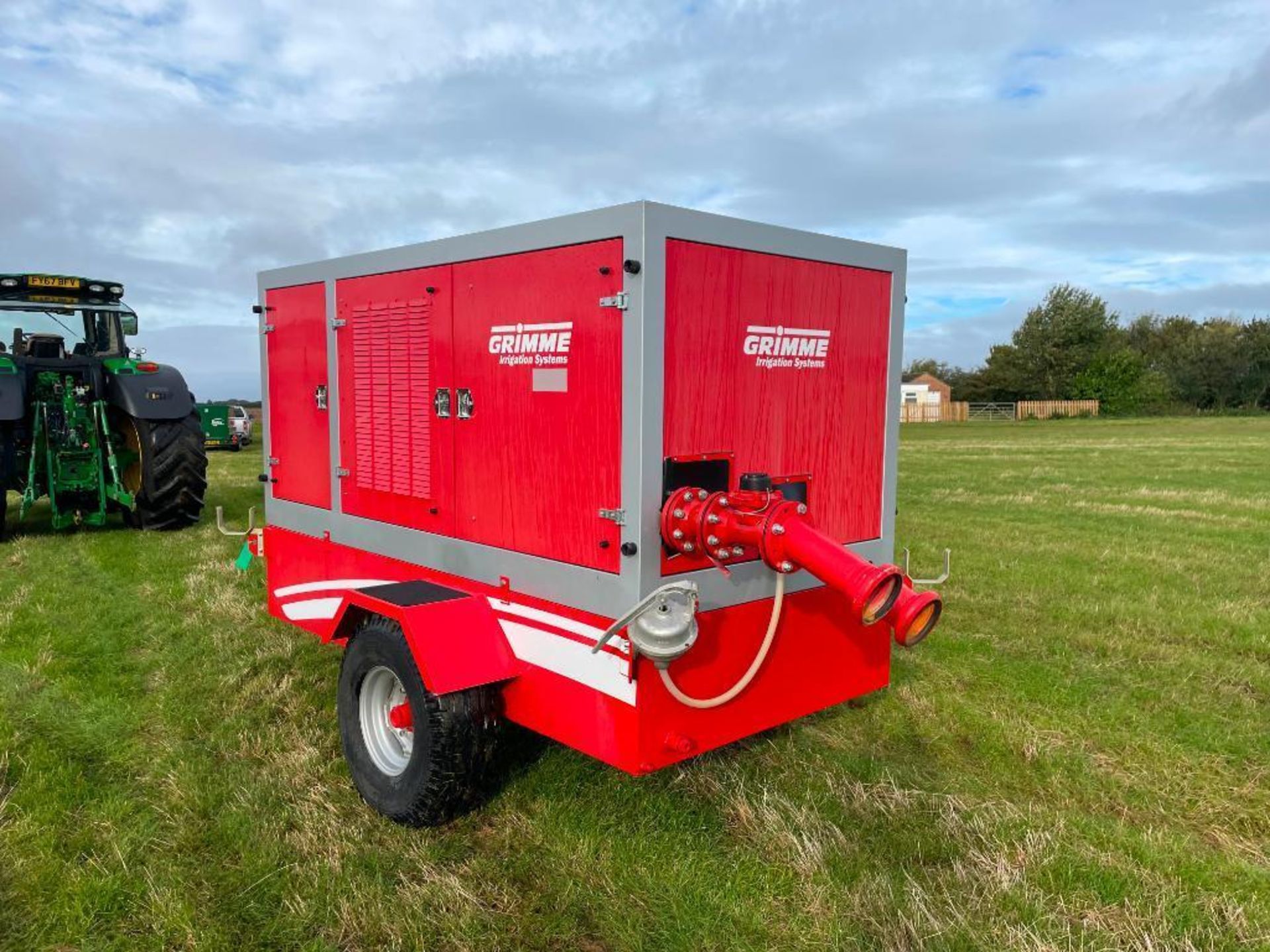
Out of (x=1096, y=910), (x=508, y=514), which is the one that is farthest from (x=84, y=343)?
(x=1096, y=910)

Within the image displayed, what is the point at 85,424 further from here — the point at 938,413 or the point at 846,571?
the point at 938,413

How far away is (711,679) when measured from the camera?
3.60 meters

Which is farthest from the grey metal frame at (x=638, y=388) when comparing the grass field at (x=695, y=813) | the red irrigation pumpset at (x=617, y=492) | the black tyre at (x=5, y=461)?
the black tyre at (x=5, y=461)

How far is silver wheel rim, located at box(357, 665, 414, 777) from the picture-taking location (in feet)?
13.3

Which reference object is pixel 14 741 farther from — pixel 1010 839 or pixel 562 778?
pixel 1010 839

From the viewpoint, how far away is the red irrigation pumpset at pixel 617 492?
329 cm

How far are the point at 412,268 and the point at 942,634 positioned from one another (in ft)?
13.6

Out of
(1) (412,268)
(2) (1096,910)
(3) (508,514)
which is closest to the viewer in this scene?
(2) (1096,910)

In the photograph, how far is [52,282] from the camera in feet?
35.0

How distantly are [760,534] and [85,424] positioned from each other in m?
9.33

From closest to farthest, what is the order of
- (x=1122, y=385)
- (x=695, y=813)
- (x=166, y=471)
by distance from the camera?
(x=695, y=813) < (x=166, y=471) < (x=1122, y=385)

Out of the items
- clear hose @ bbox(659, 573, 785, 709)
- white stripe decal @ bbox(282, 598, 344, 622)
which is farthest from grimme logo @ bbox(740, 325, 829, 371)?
white stripe decal @ bbox(282, 598, 344, 622)

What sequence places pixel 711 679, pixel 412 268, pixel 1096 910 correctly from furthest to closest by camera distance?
pixel 412 268
pixel 711 679
pixel 1096 910

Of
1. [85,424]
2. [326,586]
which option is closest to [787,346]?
[326,586]
